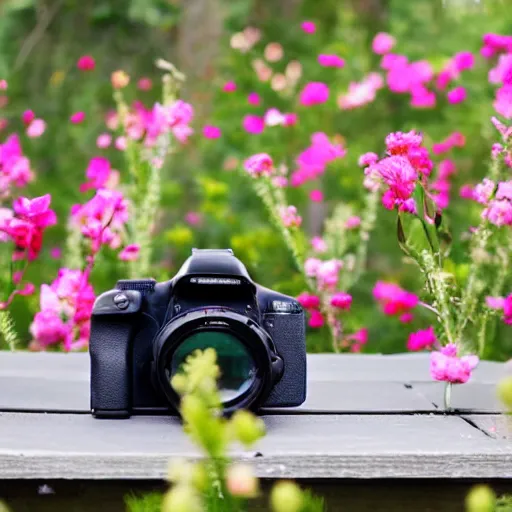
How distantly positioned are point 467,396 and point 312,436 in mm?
382

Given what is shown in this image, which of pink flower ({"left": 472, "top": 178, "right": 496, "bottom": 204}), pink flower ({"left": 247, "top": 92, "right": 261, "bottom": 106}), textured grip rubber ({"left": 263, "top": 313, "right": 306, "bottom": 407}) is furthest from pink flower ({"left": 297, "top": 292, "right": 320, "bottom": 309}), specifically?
pink flower ({"left": 247, "top": 92, "right": 261, "bottom": 106})

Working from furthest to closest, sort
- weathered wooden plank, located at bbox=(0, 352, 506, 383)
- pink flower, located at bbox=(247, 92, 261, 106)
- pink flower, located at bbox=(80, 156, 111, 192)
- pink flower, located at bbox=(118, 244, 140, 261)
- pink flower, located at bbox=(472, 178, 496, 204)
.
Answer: pink flower, located at bbox=(247, 92, 261, 106)
pink flower, located at bbox=(80, 156, 111, 192)
pink flower, located at bbox=(118, 244, 140, 261)
weathered wooden plank, located at bbox=(0, 352, 506, 383)
pink flower, located at bbox=(472, 178, 496, 204)

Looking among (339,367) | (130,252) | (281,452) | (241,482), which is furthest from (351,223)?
(241,482)

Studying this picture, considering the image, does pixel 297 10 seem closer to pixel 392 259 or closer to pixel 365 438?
pixel 392 259

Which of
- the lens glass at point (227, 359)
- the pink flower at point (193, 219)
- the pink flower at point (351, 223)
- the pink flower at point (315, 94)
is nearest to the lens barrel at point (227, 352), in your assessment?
the lens glass at point (227, 359)

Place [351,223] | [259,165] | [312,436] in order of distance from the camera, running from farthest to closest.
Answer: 1. [351,223]
2. [259,165]
3. [312,436]

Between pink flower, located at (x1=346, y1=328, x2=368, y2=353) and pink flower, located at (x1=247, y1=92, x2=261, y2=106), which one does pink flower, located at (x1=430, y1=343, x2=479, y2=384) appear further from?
pink flower, located at (x1=247, y1=92, x2=261, y2=106)

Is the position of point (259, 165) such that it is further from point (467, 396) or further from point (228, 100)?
point (228, 100)

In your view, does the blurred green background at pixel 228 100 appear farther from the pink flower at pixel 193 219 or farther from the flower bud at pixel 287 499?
the flower bud at pixel 287 499

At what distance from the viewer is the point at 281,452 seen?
128 cm

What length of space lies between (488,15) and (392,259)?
1.11m

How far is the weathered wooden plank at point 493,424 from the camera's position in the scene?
4.59ft

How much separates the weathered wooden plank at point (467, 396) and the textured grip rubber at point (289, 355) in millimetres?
229

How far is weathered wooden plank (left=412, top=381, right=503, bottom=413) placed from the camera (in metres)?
1.57
